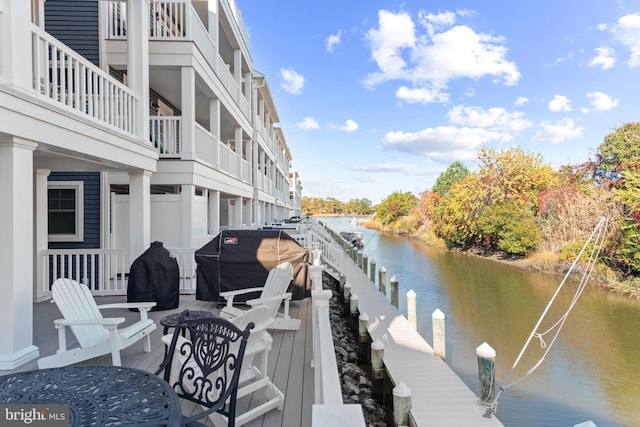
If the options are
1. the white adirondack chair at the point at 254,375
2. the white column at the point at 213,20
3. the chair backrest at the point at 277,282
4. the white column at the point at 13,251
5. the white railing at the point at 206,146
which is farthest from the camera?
the white column at the point at 213,20

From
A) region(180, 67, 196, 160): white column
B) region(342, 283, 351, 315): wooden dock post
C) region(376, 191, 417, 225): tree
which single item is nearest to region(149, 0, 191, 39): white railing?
region(180, 67, 196, 160): white column

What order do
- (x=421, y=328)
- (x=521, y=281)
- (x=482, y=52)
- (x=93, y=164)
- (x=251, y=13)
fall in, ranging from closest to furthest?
(x=93, y=164)
(x=421, y=328)
(x=521, y=281)
(x=251, y=13)
(x=482, y=52)

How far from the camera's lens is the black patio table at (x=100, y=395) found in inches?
72.7

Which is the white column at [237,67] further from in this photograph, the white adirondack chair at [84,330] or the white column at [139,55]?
the white adirondack chair at [84,330]

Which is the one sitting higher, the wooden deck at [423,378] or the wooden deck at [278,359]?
the wooden deck at [278,359]

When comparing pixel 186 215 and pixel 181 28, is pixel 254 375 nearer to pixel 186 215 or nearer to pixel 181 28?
pixel 186 215

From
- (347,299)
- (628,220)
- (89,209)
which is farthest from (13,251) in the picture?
(628,220)

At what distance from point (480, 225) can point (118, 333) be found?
88.0ft

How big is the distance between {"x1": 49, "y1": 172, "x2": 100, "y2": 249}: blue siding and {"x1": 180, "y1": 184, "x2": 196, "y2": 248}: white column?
218cm

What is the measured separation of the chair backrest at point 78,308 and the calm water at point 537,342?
294 inches

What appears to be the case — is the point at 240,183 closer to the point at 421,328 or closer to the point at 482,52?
the point at 421,328

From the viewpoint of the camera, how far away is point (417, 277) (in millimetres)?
20344

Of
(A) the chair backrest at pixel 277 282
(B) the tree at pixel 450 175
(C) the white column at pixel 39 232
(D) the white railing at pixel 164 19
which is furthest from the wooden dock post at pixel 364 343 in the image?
(B) the tree at pixel 450 175

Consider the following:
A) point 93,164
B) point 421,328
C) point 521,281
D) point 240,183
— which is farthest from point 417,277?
point 93,164
